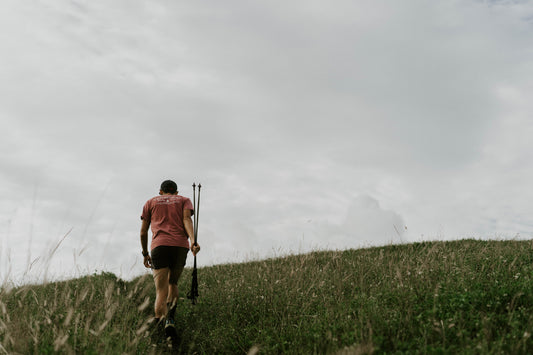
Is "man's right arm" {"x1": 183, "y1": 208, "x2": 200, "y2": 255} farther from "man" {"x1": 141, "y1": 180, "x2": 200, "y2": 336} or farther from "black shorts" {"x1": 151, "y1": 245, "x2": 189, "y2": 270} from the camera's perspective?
"black shorts" {"x1": 151, "y1": 245, "x2": 189, "y2": 270}

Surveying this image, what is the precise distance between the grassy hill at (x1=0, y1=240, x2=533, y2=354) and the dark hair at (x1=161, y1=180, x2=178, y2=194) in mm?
2210

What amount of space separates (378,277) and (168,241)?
501 cm

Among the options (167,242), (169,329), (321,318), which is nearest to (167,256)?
(167,242)

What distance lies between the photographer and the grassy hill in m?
4.89

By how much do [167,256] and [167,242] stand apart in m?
0.29

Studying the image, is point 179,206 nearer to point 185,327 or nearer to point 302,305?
point 185,327

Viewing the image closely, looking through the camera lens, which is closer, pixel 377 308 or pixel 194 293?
pixel 377 308

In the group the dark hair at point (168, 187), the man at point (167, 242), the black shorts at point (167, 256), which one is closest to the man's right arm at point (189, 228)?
the man at point (167, 242)

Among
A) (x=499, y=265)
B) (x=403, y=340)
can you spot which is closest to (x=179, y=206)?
(x=403, y=340)

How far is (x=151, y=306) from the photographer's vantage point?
32.2 ft

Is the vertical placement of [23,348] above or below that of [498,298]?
below

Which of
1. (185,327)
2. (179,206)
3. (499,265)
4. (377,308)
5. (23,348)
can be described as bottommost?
(185,327)

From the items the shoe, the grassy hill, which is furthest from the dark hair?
the shoe

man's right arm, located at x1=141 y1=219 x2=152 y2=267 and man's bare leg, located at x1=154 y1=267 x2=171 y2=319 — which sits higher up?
man's right arm, located at x1=141 y1=219 x2=152 y2=267
